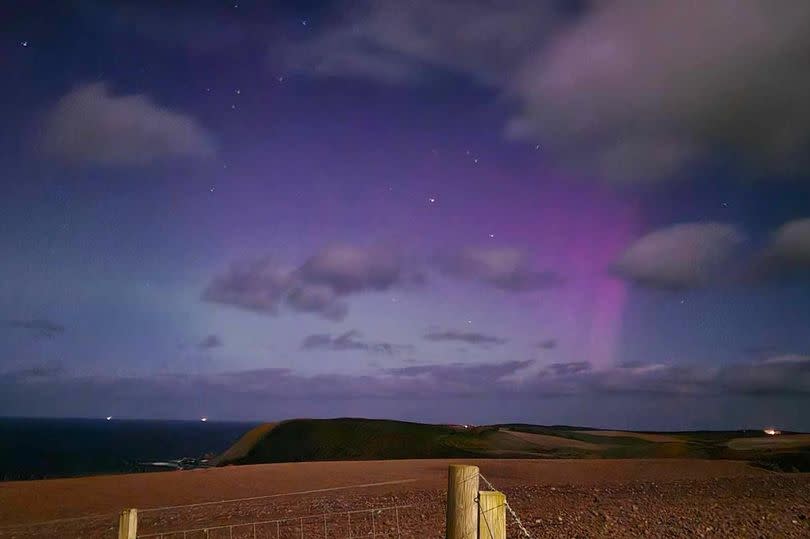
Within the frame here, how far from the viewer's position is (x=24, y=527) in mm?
17000

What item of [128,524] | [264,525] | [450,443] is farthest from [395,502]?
[450,443]

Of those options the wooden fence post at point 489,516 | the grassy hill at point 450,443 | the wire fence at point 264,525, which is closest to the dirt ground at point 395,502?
the wire fence at point 264,525

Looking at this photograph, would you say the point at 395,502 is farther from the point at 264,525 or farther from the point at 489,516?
the point at 489,516

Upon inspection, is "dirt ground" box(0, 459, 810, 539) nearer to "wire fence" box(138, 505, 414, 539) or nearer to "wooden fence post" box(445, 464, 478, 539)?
"wire fence" box(138, 505, 414, 539)

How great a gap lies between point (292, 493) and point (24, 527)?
7.87 metres

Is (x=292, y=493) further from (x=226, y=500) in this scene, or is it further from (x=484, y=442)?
(x=484, y=442)

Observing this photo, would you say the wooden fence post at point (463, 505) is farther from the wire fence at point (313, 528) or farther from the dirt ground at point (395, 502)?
the wire fence at point (313, 528)

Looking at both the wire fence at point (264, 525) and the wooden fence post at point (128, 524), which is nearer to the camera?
the wooden fence post at point (128, 524)

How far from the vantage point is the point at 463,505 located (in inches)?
206

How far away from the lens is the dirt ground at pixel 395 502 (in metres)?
13.8

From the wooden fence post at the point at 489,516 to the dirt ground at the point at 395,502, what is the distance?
8.39 meters

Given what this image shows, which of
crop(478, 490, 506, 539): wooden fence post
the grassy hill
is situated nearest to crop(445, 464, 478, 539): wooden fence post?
crop(478, 490, 506, 539): wooden fence post

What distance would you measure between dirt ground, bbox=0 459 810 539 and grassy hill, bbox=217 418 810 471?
42.8 feet

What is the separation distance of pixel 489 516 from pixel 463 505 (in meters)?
0.22
